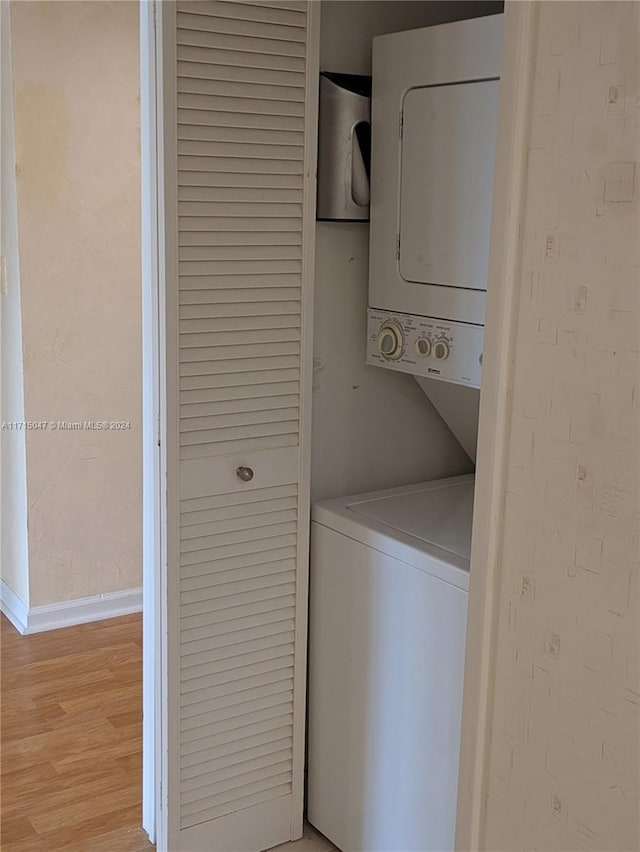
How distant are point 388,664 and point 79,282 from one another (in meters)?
1.77

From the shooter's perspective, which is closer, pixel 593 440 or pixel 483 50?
pixel 593 440

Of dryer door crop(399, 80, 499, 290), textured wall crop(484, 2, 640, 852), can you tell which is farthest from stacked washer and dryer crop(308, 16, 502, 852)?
textured wall crop(484, 2, 640, 852)

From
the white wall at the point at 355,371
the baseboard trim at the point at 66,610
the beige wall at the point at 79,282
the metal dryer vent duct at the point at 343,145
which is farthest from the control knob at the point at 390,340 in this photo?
the baseboard trim at the point at 66,610

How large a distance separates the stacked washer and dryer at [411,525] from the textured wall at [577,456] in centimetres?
44

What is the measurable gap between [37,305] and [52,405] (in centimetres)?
33

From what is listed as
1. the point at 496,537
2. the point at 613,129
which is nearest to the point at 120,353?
the point at 496,537

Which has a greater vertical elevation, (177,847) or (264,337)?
(264,337)

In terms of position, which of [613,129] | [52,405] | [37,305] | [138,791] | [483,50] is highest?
[483,50]

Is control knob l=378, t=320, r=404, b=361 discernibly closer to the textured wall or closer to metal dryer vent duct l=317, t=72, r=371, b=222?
metal dryer vent duct l=317, t=72, r=371, b=222

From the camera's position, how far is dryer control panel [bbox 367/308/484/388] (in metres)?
1.85

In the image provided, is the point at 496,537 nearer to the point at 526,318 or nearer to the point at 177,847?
the point at 526,318

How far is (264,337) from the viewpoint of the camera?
1.99 meters

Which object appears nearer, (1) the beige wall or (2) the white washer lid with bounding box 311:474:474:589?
(2) the white washer lid with bounding box 311:474:474:589

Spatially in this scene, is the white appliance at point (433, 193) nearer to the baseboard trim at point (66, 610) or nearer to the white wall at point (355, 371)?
the white wall at point (355, 371)
